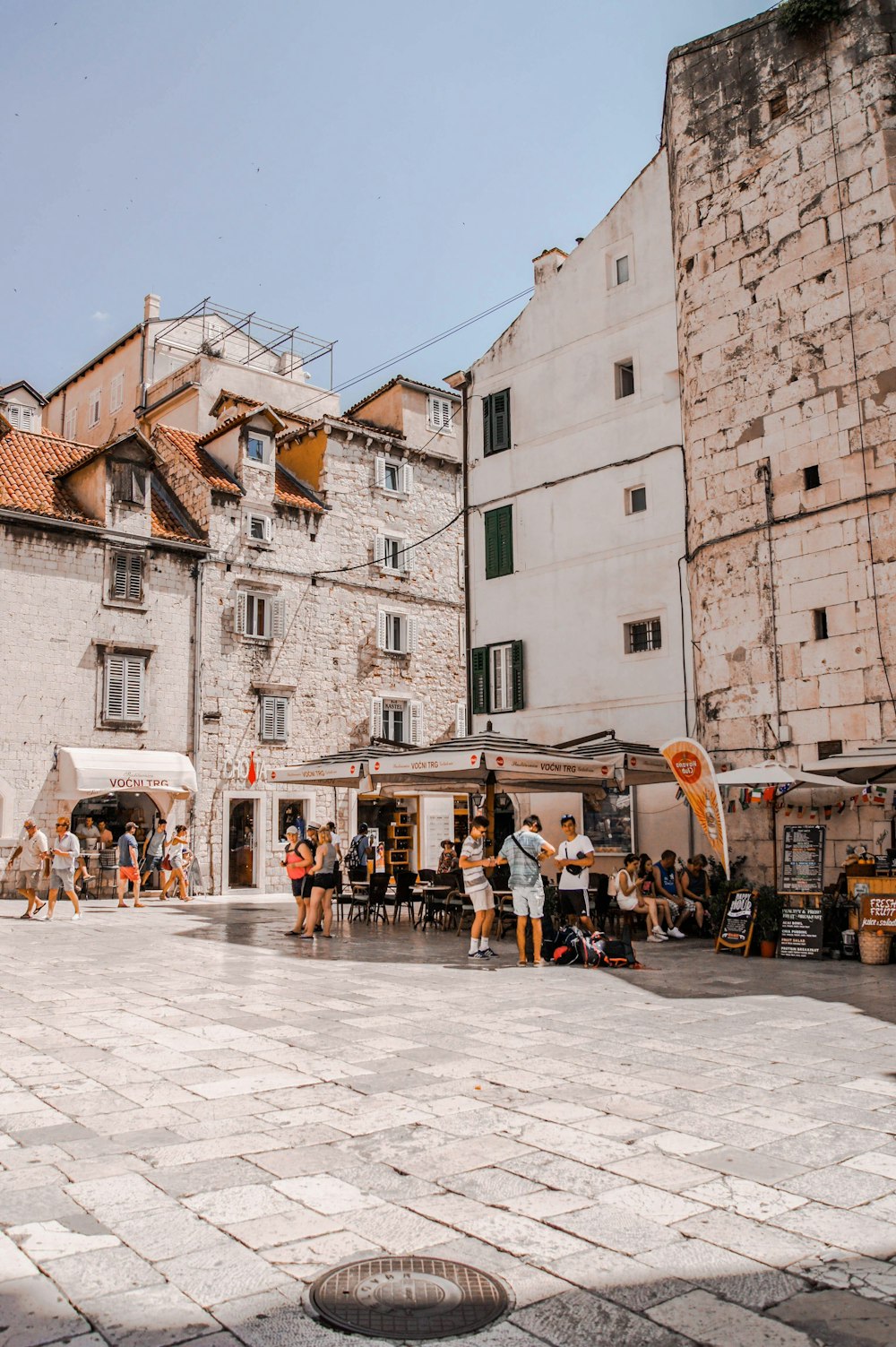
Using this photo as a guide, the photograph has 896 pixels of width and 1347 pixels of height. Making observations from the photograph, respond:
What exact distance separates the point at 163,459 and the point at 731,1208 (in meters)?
28.7

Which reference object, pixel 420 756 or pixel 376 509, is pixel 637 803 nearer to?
pixel 420 756

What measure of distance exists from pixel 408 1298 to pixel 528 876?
28.3 feet

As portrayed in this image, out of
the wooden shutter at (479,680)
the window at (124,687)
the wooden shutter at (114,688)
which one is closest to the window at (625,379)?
the wooden shutter at (479,680)

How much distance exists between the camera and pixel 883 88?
15.3 m

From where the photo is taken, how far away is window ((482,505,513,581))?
23031mm

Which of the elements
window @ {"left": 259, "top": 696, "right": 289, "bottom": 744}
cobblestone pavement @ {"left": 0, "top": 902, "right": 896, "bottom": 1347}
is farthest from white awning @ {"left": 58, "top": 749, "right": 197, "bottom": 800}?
cobblestone pavement @ {"left": 0, "top": 902, "right": 896, "bottom": 1347}

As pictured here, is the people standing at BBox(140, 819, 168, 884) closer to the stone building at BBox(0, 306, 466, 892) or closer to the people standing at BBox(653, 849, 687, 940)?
the stone building at BBox(0, 306, 466, 892)

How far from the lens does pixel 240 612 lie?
29.3 metres

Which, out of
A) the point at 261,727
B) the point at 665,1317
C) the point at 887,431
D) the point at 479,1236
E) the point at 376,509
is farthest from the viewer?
Result: the point at 376,509

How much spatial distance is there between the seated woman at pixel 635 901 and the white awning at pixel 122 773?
45.5ft

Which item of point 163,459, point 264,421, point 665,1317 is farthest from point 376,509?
point 665,1317

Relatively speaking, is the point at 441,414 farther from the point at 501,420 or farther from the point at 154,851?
the point at 154,851

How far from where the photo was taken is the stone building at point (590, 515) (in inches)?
787

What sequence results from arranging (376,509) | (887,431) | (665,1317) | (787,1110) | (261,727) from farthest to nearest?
(376,509), (261,727), (887,431), (787,1110), (665,1317)
